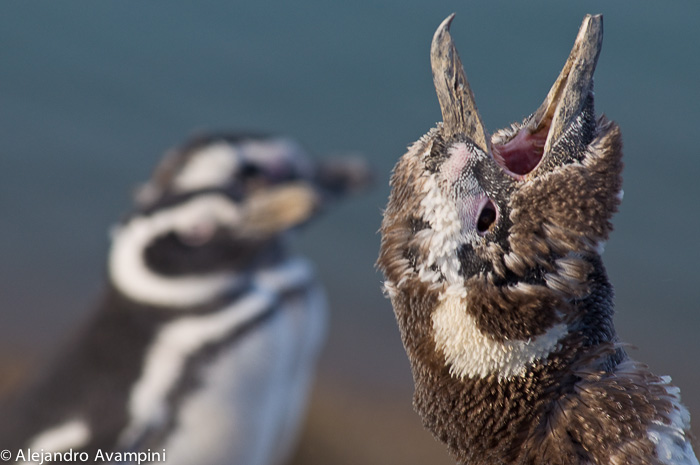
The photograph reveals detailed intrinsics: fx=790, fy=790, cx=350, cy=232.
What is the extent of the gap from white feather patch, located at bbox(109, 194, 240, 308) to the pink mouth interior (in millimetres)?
1165

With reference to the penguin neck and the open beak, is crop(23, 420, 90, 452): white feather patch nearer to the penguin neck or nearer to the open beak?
the penguin neck

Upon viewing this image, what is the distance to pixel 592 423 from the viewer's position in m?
0.45

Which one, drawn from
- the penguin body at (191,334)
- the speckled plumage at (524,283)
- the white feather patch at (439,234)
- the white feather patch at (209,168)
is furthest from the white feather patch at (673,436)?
the white feather patch at (209,168)

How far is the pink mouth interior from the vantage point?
1.53 ft

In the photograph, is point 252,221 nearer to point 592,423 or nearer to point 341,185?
point 341,185

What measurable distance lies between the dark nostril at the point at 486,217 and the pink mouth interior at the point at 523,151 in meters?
0.04

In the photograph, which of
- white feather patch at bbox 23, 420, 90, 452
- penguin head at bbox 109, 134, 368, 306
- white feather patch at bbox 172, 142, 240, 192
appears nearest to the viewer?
white feather patch at bbox 23, 420, 90, 452

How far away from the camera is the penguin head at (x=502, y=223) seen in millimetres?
419

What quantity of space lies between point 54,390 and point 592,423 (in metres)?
1.32

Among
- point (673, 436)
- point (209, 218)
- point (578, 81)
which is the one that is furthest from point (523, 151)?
point (209, 218)

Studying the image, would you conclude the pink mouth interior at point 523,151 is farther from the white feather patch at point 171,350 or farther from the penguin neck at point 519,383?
the white feather patch at point 171,350

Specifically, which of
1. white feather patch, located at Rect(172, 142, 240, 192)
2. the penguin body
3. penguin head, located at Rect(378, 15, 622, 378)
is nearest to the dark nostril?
penguin head, located at Rect(378, 15, 622, 378)

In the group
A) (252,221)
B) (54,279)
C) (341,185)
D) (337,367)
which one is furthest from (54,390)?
(54,279)

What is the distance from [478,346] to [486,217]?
0.24 ft
